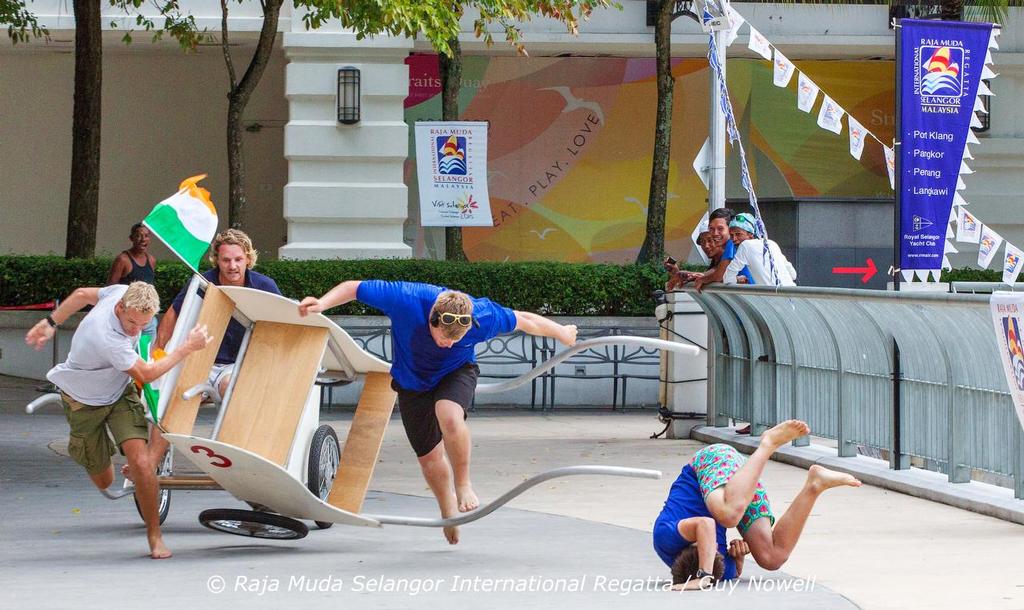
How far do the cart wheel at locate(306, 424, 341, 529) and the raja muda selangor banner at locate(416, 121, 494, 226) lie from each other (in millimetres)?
10369

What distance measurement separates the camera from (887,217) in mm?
19391

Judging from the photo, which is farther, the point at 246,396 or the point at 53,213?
the point at 53,213

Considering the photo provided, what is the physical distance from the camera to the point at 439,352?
27.8 feet

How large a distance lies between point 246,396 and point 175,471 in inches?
52.6

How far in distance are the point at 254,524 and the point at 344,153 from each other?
1264cm

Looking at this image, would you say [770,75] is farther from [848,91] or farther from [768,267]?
[768,267]

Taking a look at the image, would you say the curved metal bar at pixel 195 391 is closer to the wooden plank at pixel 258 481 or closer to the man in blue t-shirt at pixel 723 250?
the wooden plank at pixel 258 481

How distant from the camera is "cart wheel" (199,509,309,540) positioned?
8.43 meters

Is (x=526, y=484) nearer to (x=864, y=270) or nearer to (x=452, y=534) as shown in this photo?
(x=452, y=534)

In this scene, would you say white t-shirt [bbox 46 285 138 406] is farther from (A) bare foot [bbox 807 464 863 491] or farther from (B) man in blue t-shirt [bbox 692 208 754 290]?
(B) man in blue t-shirt [bbox 692 208 754 290]

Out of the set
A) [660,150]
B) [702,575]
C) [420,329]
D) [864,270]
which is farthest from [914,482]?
[660,150]

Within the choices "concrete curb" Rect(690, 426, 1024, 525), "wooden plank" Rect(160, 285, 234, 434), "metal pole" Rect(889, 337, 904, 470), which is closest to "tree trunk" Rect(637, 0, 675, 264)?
"concrete curb" Rect(690, 426, 1024, 525)

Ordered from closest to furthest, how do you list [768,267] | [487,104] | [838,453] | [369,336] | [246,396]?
[246,396] → [838,453] → [768,267] → [369,336] → [487,104]

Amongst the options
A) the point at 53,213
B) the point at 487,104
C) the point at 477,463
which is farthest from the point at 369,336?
the point at 53,213
